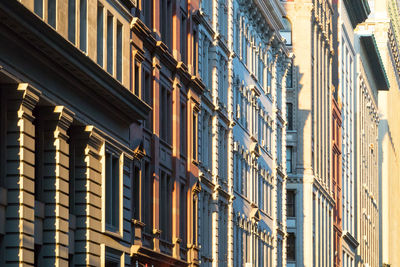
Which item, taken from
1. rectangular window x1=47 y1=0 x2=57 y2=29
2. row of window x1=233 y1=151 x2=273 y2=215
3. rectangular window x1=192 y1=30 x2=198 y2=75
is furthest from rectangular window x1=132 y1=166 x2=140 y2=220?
row of window x1=233 y1=151 x2=273 y2=215

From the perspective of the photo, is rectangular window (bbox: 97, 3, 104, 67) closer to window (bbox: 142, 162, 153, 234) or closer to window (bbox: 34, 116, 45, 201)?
window (bbox: 34, 116, 45, 201)

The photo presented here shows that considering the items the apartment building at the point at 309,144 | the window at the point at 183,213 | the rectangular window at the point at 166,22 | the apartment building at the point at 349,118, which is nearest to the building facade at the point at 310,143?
the apartment building at the point at 309,144

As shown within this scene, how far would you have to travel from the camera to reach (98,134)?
45688mm

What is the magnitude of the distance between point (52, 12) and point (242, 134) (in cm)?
3977

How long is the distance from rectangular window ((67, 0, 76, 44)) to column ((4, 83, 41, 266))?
5.49 m

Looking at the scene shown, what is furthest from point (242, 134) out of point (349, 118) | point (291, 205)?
point (349, 118)

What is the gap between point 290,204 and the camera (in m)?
113

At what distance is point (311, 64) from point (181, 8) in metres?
55.9

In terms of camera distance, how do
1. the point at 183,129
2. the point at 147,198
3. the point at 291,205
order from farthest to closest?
1. the point at 291,205
2. the point at 183,129
3. the point at 147,198

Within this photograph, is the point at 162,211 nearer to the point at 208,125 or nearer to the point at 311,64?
the point at 208,125

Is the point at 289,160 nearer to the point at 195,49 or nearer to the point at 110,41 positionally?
the point at 195,49

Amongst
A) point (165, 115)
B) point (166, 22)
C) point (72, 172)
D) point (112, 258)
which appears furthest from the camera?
point (166, 22)

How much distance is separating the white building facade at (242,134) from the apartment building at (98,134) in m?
5.87

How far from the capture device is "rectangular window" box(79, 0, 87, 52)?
44.5 m
